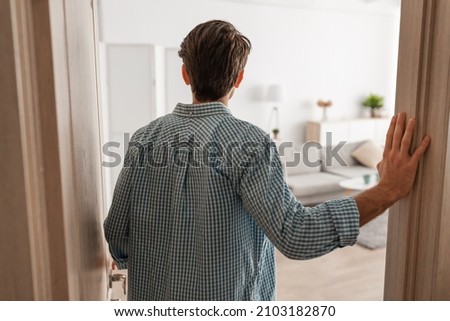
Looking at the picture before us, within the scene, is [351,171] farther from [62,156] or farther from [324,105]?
[62,156]

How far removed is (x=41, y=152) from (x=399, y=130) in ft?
2.26

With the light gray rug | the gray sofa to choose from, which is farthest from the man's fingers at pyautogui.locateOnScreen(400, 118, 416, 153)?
the gray sofa

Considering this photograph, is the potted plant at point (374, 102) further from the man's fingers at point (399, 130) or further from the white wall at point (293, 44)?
the man's fingers at point (399, 130)

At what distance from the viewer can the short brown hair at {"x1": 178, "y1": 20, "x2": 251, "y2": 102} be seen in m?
1.00

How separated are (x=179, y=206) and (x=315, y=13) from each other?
18.3 ft

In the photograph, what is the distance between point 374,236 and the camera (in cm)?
447

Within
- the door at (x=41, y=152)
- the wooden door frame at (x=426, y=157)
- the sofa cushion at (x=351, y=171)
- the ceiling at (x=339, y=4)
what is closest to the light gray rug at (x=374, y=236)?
the sofa cushion at (x=351, y=171)

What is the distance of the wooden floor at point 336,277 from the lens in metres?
3.33

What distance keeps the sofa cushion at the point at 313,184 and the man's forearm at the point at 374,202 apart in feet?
13.4
